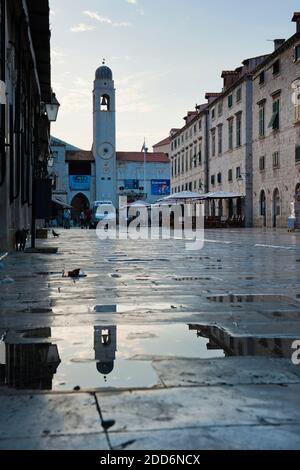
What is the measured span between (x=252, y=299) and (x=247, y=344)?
2321 millimetres

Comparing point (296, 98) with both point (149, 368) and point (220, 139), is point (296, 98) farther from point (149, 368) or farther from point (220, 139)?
point (149, 368)

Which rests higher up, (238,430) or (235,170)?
(235,170)

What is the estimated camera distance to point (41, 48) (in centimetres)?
1841

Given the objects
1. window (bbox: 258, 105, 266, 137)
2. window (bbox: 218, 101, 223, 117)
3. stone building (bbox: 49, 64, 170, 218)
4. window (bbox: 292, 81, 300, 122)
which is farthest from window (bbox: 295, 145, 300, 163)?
stone building (bbox: 49, 64, 170, 218)

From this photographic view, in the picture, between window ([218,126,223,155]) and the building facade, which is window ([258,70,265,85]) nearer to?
the building facade

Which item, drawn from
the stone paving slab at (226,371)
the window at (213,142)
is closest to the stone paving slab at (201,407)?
the stone paving slab at (226,371)

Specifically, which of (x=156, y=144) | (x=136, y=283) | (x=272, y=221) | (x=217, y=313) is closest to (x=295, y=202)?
(x=272, y=221)

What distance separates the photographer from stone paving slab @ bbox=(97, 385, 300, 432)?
246cm

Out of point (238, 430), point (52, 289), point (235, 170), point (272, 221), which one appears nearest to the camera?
point (238, 430)

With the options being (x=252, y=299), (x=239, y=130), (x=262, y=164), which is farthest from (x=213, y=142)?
(x=252, y=299)

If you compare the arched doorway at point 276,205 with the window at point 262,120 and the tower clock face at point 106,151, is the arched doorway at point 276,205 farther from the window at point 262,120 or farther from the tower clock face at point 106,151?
the tower clock face at point 106,151

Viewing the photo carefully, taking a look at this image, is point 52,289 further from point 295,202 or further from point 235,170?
point 235,170

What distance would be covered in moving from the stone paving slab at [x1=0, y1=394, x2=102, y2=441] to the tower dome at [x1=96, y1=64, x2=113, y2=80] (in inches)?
3143
